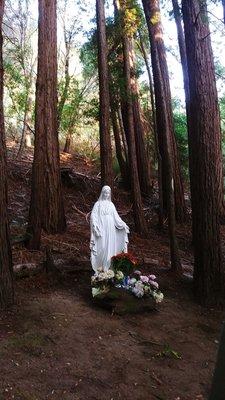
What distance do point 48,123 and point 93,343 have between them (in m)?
6.51

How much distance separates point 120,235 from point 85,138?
2129 centimetres

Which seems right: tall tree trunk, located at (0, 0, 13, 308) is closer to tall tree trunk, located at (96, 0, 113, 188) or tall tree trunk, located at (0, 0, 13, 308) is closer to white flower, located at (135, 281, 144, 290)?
white flower, located at (135, 281, 144, 290)

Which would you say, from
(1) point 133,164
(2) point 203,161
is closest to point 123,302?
(2) point 203,161

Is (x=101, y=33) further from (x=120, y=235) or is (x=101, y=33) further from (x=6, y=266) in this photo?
(x=6, y=266)

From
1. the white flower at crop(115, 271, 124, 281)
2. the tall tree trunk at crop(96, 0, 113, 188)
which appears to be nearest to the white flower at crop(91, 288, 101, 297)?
the white flower at crop(115, 271, 124, 281)

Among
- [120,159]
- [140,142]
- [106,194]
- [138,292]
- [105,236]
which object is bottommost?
[138,292]

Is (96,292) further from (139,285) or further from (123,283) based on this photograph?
(139,285)

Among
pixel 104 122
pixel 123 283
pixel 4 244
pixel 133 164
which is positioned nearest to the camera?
pixel 4 244

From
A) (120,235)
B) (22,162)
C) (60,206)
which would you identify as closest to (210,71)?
(120,235)

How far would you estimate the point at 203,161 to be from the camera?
866 cm

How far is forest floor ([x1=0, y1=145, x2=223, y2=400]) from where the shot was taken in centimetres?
529

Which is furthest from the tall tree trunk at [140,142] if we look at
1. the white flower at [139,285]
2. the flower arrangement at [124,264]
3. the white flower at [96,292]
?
the white flower at [96,292]

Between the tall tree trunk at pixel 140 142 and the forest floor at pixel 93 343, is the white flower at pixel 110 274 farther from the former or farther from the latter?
the tall tree trunk at pixel 140 142

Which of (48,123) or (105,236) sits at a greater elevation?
(48,123)
